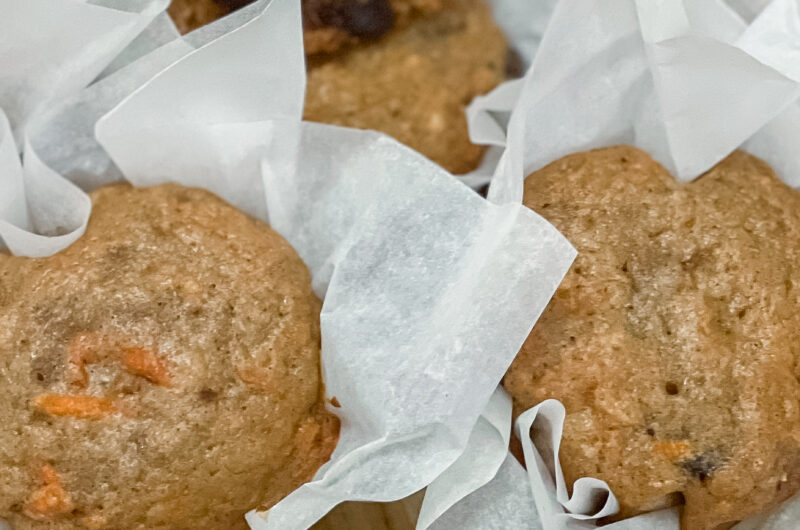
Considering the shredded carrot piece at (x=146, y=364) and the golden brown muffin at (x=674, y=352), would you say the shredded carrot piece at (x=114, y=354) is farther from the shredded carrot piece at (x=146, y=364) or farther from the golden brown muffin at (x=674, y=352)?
the golden brown muffin at (x=674, y=352)

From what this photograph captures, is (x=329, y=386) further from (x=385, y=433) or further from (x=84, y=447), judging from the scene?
(x=84, y=447)

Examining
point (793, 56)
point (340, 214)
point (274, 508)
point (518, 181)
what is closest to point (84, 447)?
point (274, 508)

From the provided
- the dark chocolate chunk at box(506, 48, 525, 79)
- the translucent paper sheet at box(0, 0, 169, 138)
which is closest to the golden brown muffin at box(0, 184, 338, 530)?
the translucent paper sheet at box(0, 0, 169, 138)

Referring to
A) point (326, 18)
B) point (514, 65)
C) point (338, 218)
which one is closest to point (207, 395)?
point (338, 218)

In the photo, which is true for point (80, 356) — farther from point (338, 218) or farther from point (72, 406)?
point (338, 218)

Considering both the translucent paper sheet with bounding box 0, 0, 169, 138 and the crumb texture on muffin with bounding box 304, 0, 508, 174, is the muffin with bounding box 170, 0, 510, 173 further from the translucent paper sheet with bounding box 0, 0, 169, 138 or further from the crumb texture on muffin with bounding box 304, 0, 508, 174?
the translucent paper sheet with bounding box 0, 0, 169, 138
